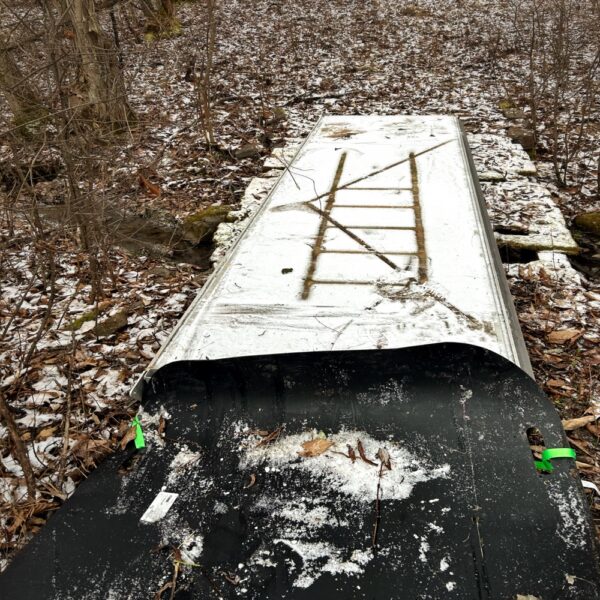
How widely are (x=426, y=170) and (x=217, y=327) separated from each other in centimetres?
270

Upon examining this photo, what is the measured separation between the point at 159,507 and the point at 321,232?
7.28 feet

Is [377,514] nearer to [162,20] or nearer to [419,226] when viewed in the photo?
[419,226]

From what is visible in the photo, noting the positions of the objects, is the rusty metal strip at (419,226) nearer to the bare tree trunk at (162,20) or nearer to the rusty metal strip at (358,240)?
the rusty metal strip at (358,240)

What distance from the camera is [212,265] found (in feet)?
14.8

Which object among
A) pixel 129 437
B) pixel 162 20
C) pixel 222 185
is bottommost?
pixel 129 437

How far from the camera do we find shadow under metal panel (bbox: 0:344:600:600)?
1.83 meters

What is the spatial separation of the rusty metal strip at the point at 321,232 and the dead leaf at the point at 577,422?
148cm

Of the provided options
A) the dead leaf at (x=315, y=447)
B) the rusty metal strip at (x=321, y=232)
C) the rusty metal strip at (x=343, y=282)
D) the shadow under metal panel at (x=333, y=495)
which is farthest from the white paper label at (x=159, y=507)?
the rusty metal strip at (x=343, y=282)

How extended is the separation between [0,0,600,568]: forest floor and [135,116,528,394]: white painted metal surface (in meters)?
0.55

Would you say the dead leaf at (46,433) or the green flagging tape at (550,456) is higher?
the green flagging tape at (550,456)

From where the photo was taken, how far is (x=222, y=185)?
5898 millimetres

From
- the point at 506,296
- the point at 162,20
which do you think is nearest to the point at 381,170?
the point at 506,296

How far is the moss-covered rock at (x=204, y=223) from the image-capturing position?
4.99m

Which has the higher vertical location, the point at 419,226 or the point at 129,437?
the point at 419,226
